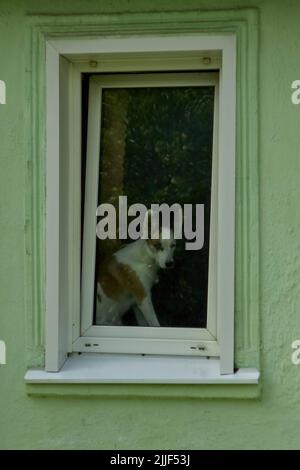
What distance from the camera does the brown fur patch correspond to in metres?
3.92

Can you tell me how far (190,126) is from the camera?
3855 mm

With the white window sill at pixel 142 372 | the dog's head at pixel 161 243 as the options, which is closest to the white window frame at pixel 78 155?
the white window sill at pixel 142 372

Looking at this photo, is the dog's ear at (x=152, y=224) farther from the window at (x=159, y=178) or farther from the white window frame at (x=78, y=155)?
the white window frame at (x=78, y=155)

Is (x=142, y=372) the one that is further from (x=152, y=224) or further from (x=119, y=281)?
(x=152, y=224)

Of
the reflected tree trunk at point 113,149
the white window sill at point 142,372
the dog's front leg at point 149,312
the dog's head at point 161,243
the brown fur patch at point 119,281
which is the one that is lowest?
the white window sill at point 142,372

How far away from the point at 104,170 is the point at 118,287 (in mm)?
693

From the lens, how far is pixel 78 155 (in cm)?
387

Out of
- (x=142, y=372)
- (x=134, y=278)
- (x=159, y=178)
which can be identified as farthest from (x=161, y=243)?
(x=142, y=372)

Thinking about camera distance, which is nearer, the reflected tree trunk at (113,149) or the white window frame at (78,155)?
the white window frame at (78,155)

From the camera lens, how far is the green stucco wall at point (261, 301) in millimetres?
3586

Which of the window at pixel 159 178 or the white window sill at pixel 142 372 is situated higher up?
the window at pixel 159 178

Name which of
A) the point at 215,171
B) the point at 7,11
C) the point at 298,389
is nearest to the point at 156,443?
the point at 298,389

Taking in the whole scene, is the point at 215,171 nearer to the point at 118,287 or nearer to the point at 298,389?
the point at 118,287

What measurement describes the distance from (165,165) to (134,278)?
0.68 metres
